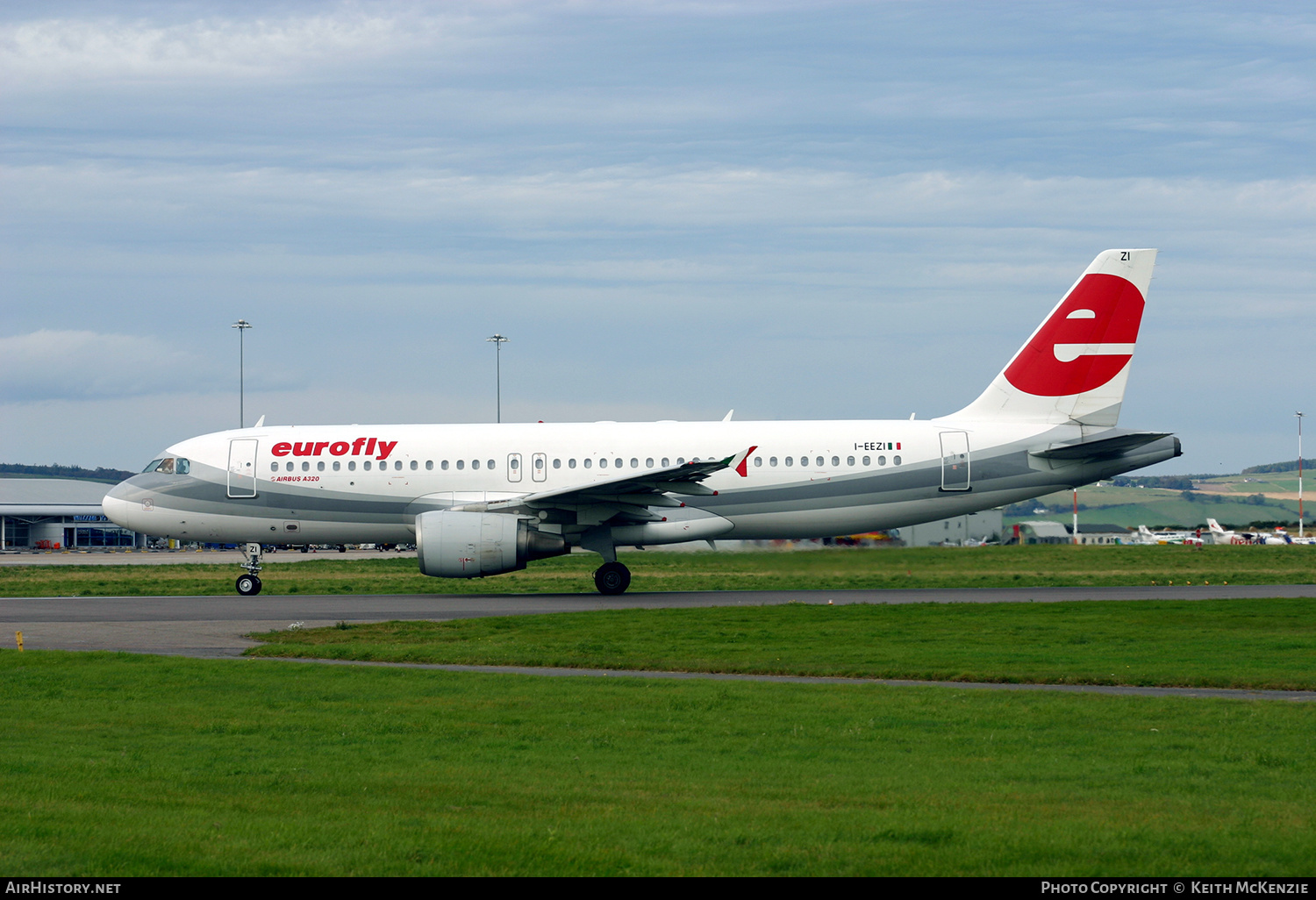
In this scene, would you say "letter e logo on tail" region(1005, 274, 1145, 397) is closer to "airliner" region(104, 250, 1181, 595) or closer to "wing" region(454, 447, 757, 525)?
"airliner" region(104, 250, 1181, 595)

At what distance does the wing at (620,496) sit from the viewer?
2533 cm

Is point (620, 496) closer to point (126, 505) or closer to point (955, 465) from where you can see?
point (955, 465)

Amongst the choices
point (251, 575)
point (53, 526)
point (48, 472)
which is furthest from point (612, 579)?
point (48, 472)

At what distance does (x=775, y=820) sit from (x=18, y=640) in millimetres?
14778

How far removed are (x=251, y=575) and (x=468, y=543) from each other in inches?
286

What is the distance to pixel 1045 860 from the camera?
637 centimetres

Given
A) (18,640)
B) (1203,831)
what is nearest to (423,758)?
(1203,831)

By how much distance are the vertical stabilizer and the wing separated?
23.7 ft

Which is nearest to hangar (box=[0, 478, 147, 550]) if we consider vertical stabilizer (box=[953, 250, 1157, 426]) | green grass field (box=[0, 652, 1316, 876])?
vertical stabilizer (box=[953, 250, 1157, 426])

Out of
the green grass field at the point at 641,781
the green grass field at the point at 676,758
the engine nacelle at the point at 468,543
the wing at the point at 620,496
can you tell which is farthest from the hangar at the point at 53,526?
the green grass field at the point at 641,781

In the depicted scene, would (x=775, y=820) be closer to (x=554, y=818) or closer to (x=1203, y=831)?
(x=554, y=818)

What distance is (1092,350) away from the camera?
27875 mm

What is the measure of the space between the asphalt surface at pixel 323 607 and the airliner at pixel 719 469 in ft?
4.92

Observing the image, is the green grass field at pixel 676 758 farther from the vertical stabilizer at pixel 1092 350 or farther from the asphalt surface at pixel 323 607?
the vertical stabilizer at pixel 1092 350
